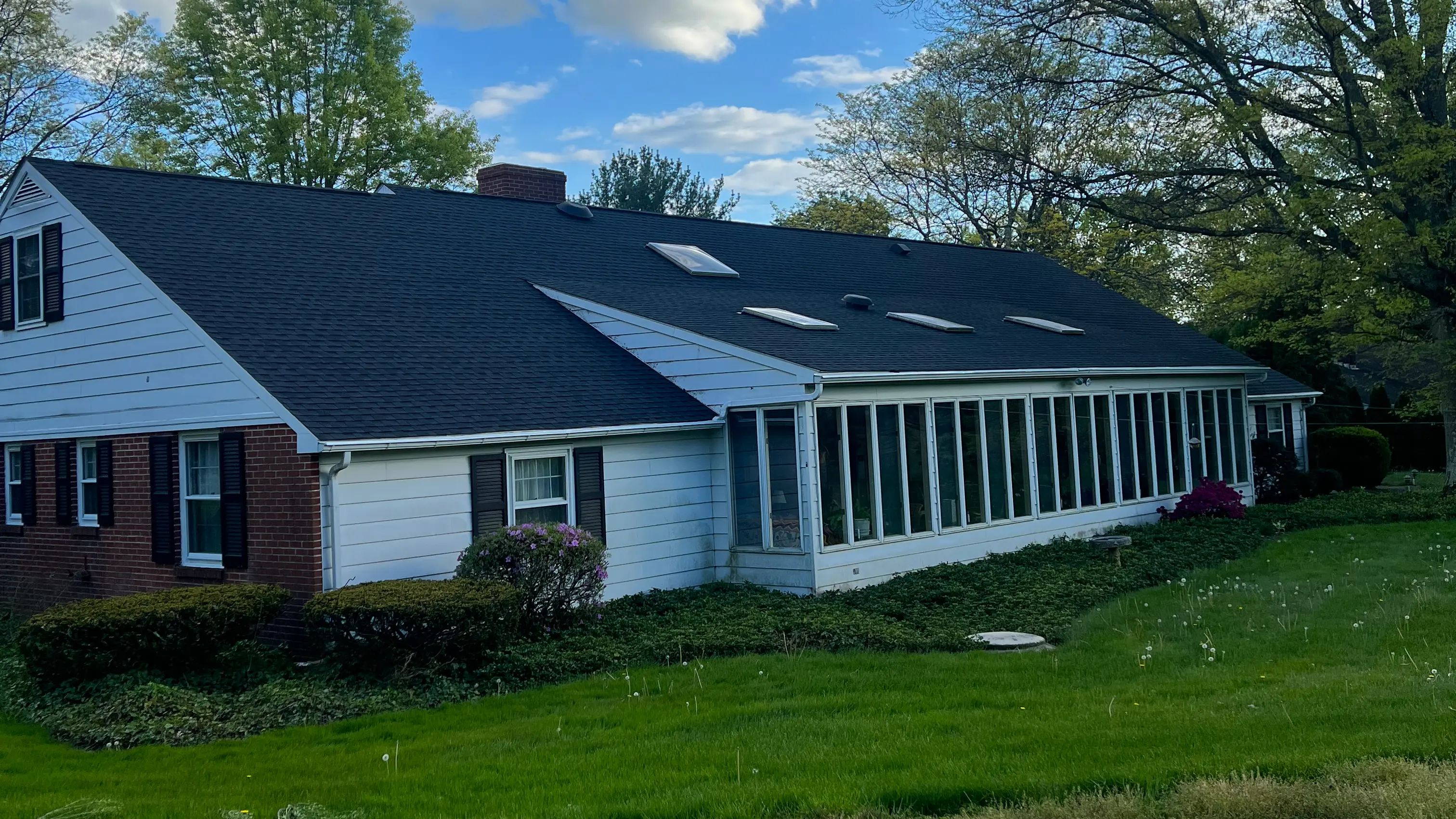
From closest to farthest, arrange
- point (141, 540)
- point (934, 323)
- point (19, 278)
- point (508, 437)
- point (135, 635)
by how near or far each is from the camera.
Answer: point (135, 635) → point (508, 437) → point (141, 540) → point (19, 278) → point (934, 323)

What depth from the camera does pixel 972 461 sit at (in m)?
15.8

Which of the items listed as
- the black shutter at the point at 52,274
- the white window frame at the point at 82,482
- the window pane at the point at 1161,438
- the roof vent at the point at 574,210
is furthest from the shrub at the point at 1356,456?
the black shutter at the point at 52,274

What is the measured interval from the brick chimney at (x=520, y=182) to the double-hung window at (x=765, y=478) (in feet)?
27.7

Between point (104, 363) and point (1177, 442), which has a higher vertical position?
point (104, 363)

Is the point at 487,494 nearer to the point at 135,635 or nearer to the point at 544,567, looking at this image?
the point at 544,567

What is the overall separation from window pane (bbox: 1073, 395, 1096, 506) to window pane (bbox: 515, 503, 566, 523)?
876 cm

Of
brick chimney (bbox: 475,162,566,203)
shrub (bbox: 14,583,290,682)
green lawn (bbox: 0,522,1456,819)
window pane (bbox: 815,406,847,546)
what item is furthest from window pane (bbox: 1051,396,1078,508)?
shrub (bbox: 14,583,290,682)

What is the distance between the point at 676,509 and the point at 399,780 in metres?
7.30

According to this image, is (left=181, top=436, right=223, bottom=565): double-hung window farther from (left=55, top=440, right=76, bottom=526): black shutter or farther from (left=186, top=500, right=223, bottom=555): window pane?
(left=55, top=440, right=76, bottom=526): black shutter

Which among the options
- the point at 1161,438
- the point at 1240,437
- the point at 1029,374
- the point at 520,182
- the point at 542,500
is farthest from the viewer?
the point at 1240,437

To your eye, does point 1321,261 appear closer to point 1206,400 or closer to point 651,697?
point 1206,400

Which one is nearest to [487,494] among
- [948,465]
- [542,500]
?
[542,500]

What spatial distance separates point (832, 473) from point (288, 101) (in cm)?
2812

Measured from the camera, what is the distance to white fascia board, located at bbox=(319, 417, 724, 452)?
10562mm
